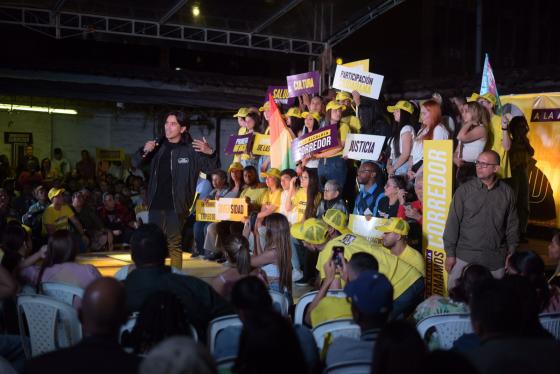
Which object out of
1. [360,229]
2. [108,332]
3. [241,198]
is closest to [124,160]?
[241,198]

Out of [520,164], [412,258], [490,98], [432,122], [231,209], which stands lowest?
[412,258]

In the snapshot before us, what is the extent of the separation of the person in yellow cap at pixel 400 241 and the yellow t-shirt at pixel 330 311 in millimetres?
2115

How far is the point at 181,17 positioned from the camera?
519 inches

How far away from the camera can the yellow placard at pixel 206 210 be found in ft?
40.0

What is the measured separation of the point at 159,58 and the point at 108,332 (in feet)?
64.8

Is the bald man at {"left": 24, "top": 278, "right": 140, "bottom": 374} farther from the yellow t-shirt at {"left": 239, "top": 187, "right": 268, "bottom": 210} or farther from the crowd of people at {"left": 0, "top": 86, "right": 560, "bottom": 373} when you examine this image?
the yellow t-shirt at {"left": 239, "top": 187, "right": 268, "bottom": 210}

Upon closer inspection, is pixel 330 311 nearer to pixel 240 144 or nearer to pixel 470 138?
pixel 470 138

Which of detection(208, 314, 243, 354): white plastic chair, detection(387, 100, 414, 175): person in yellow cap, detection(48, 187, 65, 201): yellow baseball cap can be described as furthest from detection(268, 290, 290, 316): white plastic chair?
detection(48, 187, 65, 201): yellow baseball cap

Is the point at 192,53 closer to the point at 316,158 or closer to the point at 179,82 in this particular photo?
the point at 179,82

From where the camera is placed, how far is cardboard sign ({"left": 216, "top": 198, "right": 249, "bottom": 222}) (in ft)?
38.3

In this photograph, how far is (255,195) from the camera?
39.7 ft

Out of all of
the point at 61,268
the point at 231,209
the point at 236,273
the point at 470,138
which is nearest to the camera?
the point at 61,268

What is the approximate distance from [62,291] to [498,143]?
17.8 feet

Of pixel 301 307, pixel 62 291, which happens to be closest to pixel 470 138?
pixel 301 307
